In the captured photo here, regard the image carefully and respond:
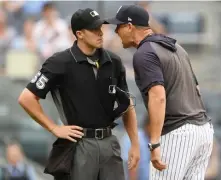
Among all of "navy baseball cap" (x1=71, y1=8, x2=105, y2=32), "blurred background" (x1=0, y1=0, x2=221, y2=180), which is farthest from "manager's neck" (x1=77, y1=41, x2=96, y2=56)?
"blurred background" (x1=0, y1=0, x2=221, y2=180)

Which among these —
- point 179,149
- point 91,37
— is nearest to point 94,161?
point 179,149

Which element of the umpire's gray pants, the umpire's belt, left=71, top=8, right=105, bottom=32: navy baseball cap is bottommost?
the umpire's gray pants

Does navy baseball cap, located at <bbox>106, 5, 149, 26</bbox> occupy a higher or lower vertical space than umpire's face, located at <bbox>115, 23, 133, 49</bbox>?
higher

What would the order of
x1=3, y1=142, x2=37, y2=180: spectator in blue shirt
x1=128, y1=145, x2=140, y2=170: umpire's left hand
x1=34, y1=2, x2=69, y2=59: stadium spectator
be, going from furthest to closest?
1. x1=34, y1=2, x2=69, y2=59: stadium spectator
2. x1=3, y1=142, x2=37, y2=180: spectator in blue shirt
3. x1=128, y1=145, x2=140, y2=170: umpire's left hand

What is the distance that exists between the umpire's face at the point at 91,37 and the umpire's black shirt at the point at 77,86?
9 cm

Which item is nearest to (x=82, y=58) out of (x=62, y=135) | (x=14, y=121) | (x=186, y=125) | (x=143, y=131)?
(x=62, y=135)

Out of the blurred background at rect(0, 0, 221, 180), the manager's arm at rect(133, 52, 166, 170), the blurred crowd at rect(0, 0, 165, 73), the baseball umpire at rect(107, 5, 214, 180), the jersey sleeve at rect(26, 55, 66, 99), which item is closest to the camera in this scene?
the manager's arm at rect(133, 52, 166, 170)

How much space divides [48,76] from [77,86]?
8.8 inches

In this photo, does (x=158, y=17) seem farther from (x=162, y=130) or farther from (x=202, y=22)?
(x=162, y=130)

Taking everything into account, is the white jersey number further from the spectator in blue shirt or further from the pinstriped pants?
the spectator in blue shirt

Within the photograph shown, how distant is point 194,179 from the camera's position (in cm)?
520

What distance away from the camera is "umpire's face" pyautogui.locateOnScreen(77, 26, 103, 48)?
5.14 m

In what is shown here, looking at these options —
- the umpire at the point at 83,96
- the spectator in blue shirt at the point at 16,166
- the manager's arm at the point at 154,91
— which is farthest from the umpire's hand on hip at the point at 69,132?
the spectator in blue shirt at the point at 16,166

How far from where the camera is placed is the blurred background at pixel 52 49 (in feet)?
28.2
